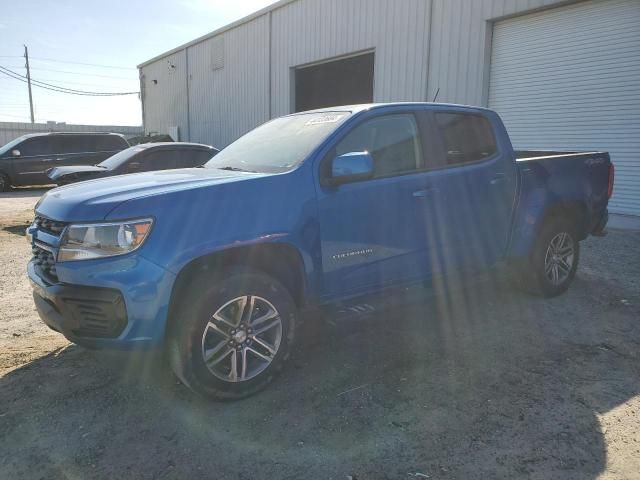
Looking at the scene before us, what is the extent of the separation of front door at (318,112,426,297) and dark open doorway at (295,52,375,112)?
13.0 metres

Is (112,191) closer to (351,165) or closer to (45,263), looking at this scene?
(45,263)

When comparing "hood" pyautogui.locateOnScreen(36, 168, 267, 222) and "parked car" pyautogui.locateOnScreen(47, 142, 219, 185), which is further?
"parked car" pyautogui.locateOnScreen(47, 142, 219, 185)

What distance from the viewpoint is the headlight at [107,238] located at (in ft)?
9.16

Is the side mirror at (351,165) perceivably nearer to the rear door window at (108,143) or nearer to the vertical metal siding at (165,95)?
the rear door window at (108,143)

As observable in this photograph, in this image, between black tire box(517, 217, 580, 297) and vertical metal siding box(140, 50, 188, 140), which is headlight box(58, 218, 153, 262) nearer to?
black tire box(517, 217, 580, 297)

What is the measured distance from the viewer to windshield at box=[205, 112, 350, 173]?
3.53 meters

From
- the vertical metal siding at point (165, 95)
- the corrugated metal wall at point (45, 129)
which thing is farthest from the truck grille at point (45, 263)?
the corrugated metal wall at point (45, 129)

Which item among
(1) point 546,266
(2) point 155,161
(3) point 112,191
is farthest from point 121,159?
(1) point 546,266

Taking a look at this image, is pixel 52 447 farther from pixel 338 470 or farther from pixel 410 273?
pixel 410 273

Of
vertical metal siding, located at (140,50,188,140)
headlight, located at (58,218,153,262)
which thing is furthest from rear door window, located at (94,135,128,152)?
headlight, located at (58,218,153,262)

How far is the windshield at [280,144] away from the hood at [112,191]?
0.82 ft

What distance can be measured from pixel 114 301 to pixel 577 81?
9810 millimetres

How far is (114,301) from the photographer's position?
109 inches

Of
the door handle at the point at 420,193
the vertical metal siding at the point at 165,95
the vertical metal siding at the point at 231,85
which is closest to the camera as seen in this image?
the door handle at the point at 420,193
